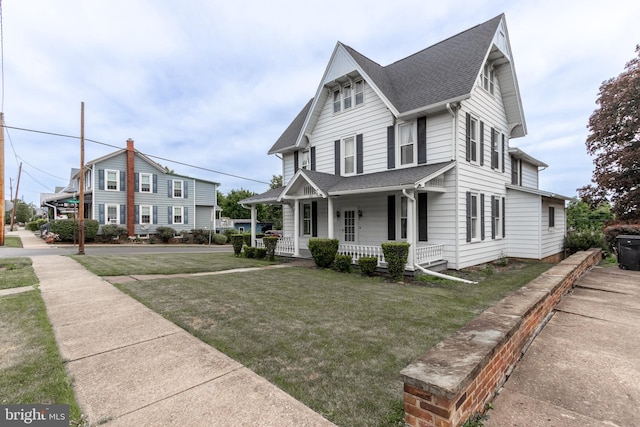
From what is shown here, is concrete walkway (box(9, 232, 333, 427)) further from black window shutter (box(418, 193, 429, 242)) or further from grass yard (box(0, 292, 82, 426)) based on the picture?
black window shutter (box(418, 193, 429, 242))

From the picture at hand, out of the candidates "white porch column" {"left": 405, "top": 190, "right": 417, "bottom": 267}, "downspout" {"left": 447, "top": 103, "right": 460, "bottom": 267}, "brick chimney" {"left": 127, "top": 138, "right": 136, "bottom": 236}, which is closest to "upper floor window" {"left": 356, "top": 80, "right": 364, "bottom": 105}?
"downspout" {"left": 447, "top": 103, "right": 460, "bottom": 267}

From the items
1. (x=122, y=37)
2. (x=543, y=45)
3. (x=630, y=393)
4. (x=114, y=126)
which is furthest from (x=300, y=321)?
(x=114, y=126)

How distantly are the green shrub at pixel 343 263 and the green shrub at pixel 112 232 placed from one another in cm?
2080

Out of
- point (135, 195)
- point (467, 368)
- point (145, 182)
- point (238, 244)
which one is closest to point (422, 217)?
point (238, 244)

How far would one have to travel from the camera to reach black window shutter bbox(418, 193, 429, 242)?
10.7 meters

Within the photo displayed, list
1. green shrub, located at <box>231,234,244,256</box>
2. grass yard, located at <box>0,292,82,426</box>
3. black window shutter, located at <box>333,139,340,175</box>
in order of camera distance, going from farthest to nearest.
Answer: green shrub, located at <box>231,234,244,256</box> → black window shutter, located at <box>333,139,340,175</box> → grass yard, located at <box>0,292,82,426</box>

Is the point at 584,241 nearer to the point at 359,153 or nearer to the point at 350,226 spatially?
the point at 350,226

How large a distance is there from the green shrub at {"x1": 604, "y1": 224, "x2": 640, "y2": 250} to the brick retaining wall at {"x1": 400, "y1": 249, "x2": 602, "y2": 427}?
14608 millimetres

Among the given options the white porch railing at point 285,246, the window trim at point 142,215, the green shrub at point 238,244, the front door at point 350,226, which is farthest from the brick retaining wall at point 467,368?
the window trim at point 142,215

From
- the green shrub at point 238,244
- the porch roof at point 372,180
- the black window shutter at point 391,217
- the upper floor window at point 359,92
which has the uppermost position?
the upper floor window at point 359,92

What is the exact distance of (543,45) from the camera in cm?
1386

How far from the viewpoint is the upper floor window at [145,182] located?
26.1 meters

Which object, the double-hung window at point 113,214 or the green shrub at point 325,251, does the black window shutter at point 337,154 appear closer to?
the green shrub at point 325,251

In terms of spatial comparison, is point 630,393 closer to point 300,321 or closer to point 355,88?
point 300,321
